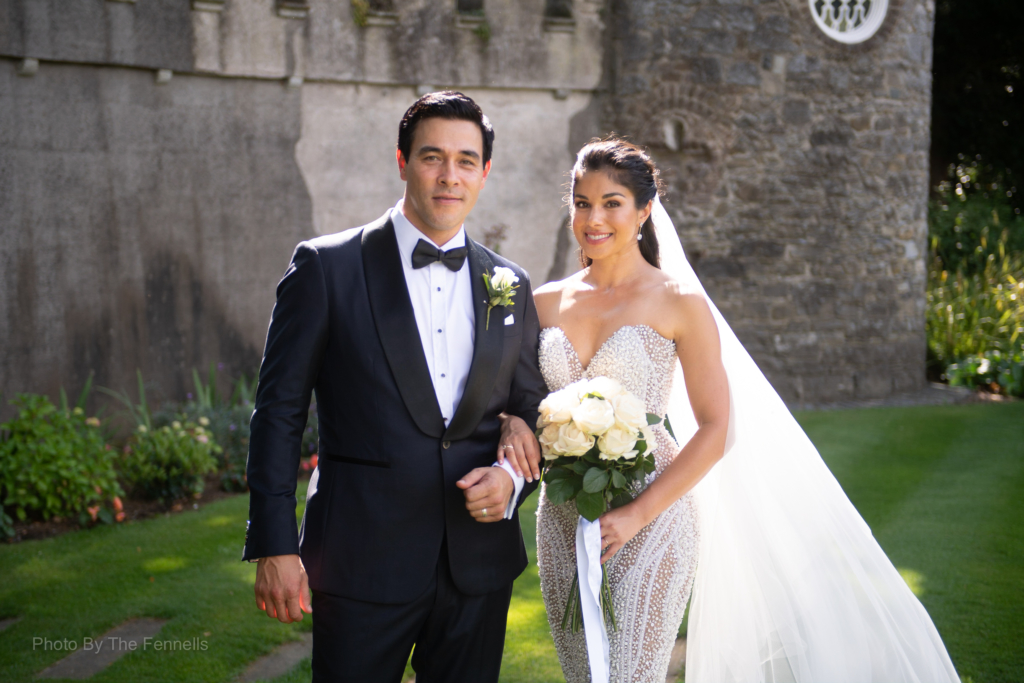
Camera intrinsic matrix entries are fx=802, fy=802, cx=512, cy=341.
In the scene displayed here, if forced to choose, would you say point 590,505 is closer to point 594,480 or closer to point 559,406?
point 594,480

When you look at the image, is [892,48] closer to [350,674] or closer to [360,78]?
[360,78]

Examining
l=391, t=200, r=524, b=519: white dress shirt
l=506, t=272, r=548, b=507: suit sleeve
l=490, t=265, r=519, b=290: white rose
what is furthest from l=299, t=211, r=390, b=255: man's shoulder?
l=506, t=272, r=548, b=507: suit sleeve

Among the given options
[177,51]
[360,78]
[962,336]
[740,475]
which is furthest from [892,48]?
[740,475]

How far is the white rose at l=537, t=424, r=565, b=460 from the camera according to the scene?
237 cm

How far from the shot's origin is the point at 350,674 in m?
2.15

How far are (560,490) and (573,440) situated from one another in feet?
0.72

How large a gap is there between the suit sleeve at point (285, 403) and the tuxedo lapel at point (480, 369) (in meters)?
0.42

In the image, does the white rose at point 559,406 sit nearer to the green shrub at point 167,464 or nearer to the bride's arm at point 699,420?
the bride's arm at point 699,420

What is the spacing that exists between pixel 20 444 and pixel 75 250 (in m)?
2.17

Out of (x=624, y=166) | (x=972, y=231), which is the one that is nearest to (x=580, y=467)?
(x=624, y=166)

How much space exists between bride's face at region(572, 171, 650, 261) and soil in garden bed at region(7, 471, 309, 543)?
14.0 feet

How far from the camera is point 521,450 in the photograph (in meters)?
2.29

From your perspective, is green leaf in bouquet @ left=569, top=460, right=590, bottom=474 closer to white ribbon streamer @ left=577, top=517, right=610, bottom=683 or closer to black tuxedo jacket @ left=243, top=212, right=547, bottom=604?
white ribbon streamer @ left=577, top=517, right=610, bottom=683

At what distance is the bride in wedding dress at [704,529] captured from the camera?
8.73 ft
